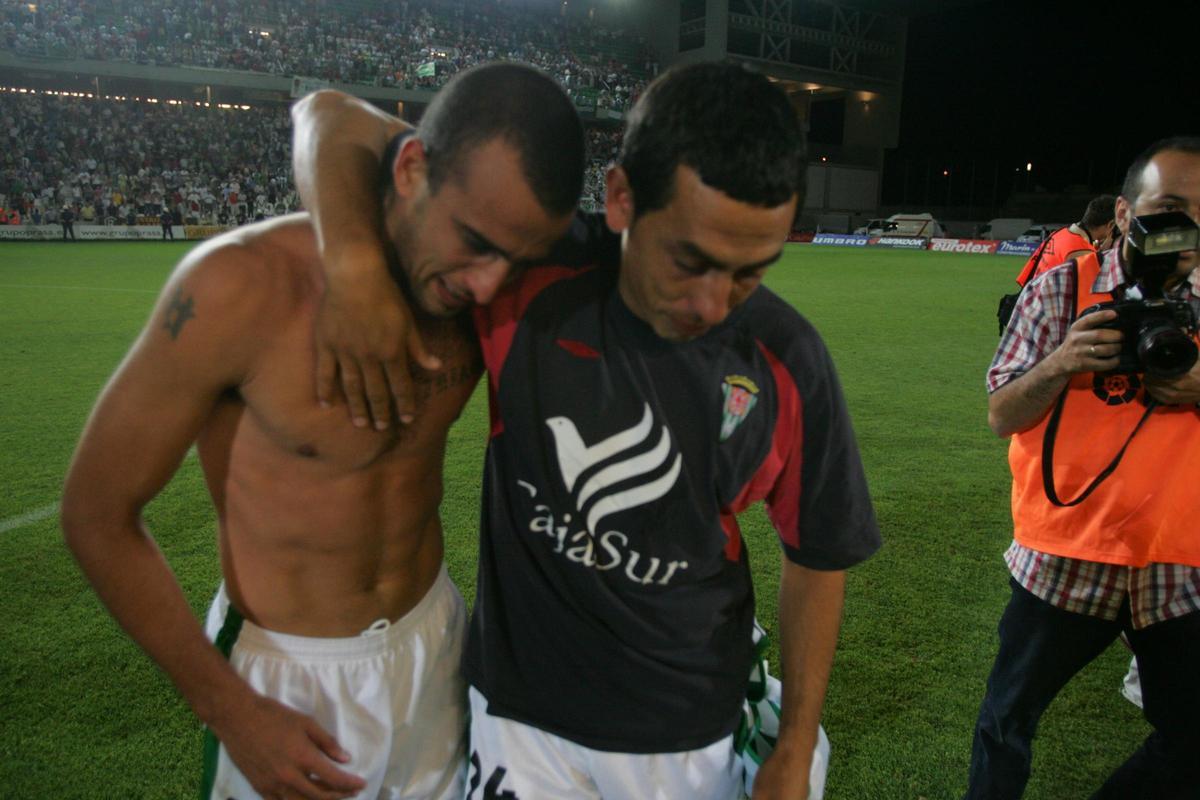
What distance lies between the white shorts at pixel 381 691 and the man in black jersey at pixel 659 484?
0.16 meters

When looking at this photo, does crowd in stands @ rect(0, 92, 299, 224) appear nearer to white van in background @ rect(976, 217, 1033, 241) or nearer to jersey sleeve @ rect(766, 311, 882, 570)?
white van in background @ rect(976, 217, 1033, 241)

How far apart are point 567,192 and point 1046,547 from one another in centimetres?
161

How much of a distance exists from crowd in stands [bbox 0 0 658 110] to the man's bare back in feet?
90.9

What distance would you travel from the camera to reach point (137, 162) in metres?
26.9

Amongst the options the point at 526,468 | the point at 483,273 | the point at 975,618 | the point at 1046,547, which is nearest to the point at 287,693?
the point at 526,468

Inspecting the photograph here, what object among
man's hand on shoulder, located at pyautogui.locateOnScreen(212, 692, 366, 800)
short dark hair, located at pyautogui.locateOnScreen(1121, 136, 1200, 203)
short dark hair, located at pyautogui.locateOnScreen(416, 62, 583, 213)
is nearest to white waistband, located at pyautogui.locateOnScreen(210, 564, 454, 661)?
man's hand on shoulder, located at pyautogui.locateOnScreen(212, 692, 366, 800)

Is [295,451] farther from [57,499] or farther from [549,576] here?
[57,499]

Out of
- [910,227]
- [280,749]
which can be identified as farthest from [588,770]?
[910,227]

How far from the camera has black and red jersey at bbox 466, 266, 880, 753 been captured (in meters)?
1.37

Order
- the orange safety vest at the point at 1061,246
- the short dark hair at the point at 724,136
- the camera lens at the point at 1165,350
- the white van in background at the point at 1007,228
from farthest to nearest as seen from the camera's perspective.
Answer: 1. the white van in background at the point at 1007,228
2. the orange safety vest at the point at 1061,246
3. the camera lens at the point at 1165,350
4. the short dark hair at the point at 724,136

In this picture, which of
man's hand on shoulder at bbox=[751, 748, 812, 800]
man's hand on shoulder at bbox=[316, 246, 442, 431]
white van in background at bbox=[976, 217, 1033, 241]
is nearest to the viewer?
man's hand on shoulder at bbox=[316, 246, 442, 431]

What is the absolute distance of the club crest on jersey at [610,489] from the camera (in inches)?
54.4

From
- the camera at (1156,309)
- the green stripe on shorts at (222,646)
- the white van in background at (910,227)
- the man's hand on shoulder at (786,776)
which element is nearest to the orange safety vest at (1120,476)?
the camera at (1156,309)

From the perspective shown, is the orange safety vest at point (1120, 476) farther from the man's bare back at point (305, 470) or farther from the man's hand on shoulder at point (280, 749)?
the man's hand on shoulder at point (280, 749)
